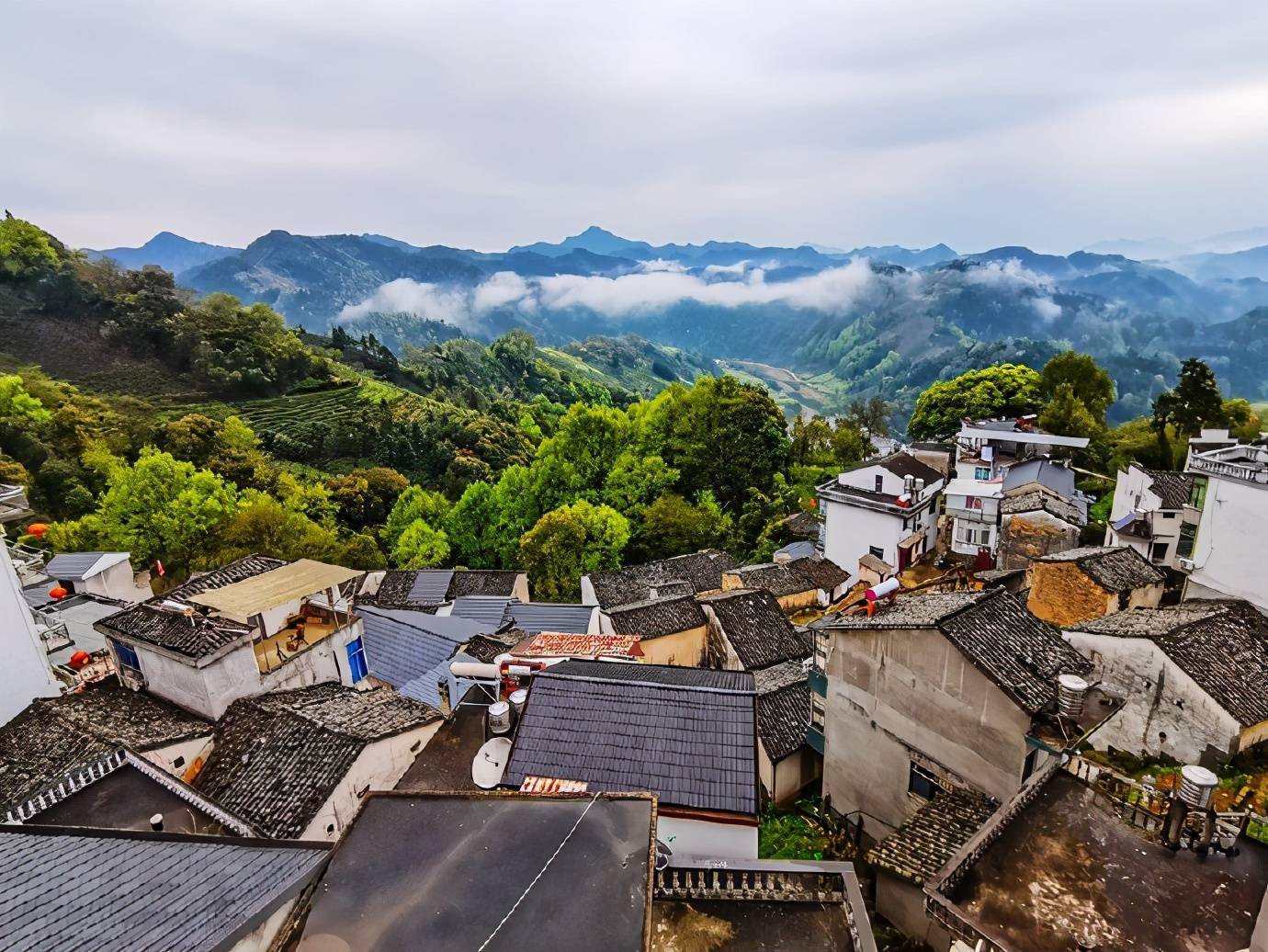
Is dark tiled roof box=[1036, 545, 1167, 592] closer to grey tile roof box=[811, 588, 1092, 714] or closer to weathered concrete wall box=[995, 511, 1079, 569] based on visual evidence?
weathered concrete wall box=[995, 511, 1079, 569]

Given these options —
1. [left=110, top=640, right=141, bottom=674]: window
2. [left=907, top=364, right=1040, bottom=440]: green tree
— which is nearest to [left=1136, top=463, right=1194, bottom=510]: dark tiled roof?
[left=907, top=364, right=1040, bottom=440]: green tree

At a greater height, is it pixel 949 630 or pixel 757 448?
pixel 949 630

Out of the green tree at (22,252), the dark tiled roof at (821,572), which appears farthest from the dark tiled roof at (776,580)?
the green tree at (22,252)

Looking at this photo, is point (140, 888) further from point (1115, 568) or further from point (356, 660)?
point (1115, 568)

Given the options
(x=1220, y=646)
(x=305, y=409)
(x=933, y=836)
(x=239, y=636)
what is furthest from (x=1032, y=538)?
(x=305, y=409)

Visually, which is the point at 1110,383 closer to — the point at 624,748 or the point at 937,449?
the point at 937,449

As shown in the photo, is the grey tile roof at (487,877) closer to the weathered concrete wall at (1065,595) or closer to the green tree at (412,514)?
the weathered concrete wall at (1065,595)

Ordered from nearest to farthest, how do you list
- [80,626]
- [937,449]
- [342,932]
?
[342,932] → [80,626] → [937,449]

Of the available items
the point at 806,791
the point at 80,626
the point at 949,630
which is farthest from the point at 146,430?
the point at 949,630
